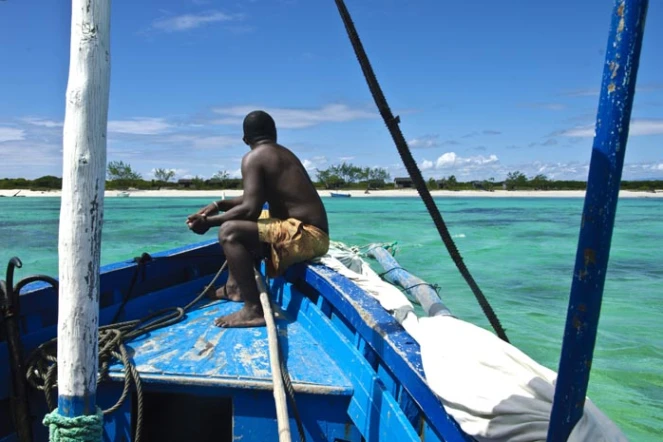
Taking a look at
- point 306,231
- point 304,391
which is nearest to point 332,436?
point 304,391

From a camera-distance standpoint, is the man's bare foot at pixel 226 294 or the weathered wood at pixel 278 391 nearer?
the weathered wood at pixel 278 391

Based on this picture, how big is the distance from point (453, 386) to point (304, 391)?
2.72ft

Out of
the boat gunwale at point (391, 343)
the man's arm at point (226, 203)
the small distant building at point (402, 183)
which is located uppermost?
the small distant building at point (402, 183)

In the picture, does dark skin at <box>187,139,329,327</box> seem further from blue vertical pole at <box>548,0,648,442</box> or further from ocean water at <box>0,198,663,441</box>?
ocean water at <box>0,198,663,441</box>

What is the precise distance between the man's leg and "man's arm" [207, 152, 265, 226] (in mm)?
49

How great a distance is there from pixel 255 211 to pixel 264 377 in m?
1.22

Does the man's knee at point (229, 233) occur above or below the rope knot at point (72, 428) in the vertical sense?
above

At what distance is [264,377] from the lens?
6.74 ft

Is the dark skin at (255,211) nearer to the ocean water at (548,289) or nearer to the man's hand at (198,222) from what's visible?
the man's hand at (198,222)

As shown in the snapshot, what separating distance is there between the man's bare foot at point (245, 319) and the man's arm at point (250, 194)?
0.55 metres

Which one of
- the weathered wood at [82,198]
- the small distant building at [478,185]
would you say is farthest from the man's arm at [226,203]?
the small distant building at [478,185]

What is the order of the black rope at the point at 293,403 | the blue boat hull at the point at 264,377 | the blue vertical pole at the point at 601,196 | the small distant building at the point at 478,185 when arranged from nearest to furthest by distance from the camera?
the blue vertical pole at the point at 601,196, the blue boat hull at the point at 264,377, the black rope at the point at 293,403, the small distant building at the point at 478,185

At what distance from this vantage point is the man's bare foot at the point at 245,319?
2.80 meters

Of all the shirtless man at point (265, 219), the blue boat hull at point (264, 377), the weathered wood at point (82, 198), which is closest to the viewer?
the weathered wood at point (82, 198)
